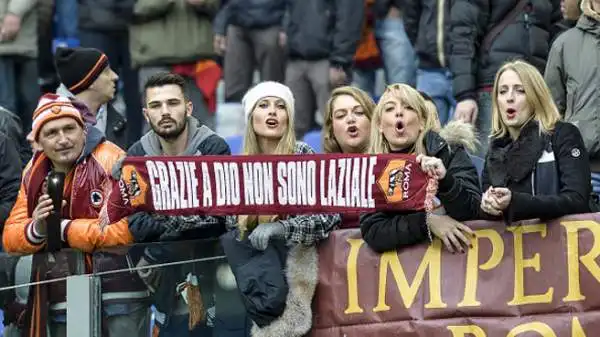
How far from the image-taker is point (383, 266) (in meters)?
10.7

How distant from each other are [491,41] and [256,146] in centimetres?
270

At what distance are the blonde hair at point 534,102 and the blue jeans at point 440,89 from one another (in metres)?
3.82

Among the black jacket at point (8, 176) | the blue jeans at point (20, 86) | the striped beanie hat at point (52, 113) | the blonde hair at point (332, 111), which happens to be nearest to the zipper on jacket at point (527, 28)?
the blonde hair at point (332, 111)

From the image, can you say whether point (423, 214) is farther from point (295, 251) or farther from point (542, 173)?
point (295, 251)

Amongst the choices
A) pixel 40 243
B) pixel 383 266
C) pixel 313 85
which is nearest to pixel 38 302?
pixel 40 243

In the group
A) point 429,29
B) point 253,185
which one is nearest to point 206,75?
point 429,29

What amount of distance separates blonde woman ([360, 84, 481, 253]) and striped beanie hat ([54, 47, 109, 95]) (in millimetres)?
3153

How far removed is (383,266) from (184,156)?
1299 mm

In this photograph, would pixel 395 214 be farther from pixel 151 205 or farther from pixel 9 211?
pixel 9 211

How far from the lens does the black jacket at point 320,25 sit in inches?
617

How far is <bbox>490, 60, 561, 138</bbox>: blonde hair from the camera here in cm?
1071

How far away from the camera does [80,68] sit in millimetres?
13438

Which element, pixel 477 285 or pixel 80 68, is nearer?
pixel 477 285

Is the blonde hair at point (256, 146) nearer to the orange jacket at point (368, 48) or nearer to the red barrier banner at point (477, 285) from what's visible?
the red barrier banner at point (477, 285)
